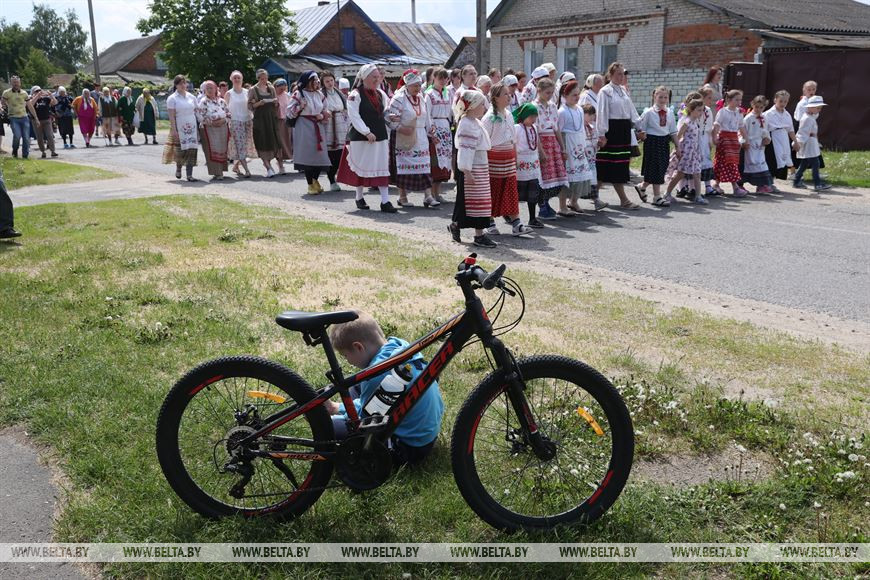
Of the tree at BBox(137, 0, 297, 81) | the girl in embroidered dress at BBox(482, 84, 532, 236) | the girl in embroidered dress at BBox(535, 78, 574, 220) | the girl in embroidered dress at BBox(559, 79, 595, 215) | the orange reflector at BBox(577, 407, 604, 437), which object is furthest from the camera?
the tree at BBox(137, 0, 297, 81)

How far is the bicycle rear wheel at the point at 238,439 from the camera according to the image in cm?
337

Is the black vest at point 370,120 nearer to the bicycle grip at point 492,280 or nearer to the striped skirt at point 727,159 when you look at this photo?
the striped skirt at point 727,159

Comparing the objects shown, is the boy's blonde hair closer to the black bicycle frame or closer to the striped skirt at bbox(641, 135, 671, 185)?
the black bicycle frame

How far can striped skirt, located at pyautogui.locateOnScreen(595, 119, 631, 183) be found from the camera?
39.1ft

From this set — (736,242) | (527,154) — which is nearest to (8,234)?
(527,154)

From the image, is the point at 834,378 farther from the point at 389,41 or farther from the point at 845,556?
the point at 389,41

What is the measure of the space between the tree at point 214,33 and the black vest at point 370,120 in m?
44.6

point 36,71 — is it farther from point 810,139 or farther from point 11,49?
point 810,139

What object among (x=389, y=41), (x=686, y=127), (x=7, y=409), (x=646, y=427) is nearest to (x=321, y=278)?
(x=7, y=409)

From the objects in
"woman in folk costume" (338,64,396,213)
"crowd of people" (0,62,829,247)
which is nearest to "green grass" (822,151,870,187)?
"crowd of people" (0,62,829,247)

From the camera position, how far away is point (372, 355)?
11.9ft

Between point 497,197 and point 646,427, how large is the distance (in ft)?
19.3

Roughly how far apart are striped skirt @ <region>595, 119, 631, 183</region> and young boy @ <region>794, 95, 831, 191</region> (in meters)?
3.75

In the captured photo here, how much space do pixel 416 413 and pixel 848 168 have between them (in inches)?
602
